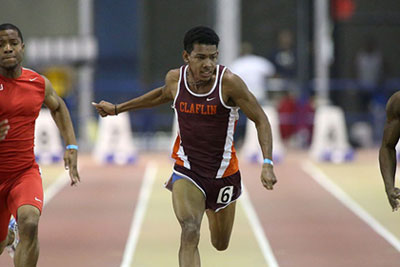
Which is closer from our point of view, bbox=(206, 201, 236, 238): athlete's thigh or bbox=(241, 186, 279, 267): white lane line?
bbox=(206, 201, 236, 238): athlete's thigh

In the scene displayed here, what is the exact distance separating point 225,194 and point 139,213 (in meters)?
5.62

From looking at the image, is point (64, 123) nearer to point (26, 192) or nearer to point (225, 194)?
point (26, 192)

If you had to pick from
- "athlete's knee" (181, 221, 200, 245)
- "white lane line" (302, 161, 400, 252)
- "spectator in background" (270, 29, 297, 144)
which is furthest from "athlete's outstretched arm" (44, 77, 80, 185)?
"spectator in background" (270, 29, 297, 144)

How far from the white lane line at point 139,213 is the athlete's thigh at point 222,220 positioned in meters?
1.69

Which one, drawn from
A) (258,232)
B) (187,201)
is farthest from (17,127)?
(258,232)

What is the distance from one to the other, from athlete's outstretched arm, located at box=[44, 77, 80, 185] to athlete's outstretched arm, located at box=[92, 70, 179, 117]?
0.97 ft

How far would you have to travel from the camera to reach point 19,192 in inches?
324

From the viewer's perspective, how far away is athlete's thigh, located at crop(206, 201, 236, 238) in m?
8.74

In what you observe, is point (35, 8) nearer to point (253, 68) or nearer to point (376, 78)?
point (253, 68)

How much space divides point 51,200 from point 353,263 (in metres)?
6.38

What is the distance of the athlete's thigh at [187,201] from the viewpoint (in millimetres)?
8062

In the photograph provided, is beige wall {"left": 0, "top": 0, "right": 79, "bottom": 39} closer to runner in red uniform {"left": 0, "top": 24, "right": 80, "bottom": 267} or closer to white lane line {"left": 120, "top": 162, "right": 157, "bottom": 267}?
white lane line {"left": 120, "top": 162, "right": 157, "bottom": 267}

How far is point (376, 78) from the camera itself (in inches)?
960

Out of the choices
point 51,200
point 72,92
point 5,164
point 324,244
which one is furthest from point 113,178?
point 5,164
